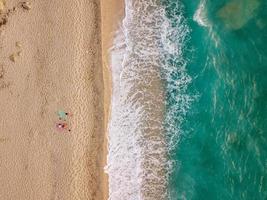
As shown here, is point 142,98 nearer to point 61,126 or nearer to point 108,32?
point 108,32

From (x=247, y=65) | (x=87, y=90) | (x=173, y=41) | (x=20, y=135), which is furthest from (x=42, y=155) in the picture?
(x=247, y=65)

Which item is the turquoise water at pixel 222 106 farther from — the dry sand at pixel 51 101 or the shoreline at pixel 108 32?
the dry sand at pixel 51 101

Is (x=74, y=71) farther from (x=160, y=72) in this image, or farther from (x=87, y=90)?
(x=160, y=72)

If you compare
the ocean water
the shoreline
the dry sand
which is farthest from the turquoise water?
the dry sand

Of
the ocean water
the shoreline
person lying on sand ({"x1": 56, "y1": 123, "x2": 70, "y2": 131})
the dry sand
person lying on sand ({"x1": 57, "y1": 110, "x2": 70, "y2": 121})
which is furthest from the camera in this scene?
the shoreline

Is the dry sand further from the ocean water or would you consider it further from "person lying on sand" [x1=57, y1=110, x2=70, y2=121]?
the ocean water

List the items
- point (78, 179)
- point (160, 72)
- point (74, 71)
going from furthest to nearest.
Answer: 1. point (160, 72)
2. point (74, 71)
3. point (78, 179)
